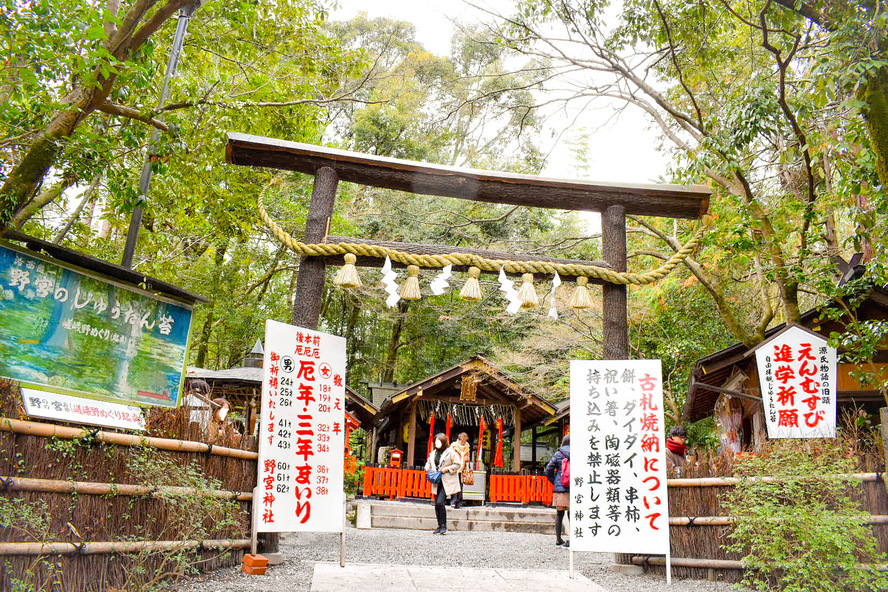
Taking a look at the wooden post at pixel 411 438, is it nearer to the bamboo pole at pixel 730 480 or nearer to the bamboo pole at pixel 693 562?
the bamboo pole at pixel 693 562

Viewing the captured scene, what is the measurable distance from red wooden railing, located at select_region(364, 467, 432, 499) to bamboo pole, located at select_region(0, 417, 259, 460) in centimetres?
968

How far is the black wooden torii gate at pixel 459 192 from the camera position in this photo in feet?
22.4

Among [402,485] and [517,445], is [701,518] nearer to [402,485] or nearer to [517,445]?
[402,485]

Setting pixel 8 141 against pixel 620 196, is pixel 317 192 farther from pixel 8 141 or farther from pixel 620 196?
pixel 620 196

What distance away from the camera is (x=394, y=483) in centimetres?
1570

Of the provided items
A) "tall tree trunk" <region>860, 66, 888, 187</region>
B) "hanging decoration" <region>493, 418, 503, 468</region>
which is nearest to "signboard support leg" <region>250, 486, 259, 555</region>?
"tall tree trunk" <region>860, 66, 888, 187</region>

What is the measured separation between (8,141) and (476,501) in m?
13.4

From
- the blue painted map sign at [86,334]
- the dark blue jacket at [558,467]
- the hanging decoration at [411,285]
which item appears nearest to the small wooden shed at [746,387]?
the dark blue jacket at [558,467]

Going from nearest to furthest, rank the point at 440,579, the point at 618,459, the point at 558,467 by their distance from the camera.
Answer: the point at 440,579 → the point at 618,459 → the point at 558,467

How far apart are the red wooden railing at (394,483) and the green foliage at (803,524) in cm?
1046

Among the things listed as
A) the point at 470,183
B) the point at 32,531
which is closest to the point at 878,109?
the point at 470,183

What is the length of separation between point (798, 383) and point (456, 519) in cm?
748

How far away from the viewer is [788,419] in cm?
792

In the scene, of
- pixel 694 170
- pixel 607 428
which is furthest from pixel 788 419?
pixel 694 170
